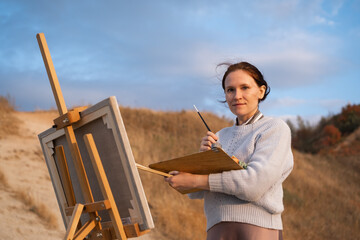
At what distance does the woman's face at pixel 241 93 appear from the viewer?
2699mm

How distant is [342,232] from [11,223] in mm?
7423

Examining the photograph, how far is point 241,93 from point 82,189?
1.28 m

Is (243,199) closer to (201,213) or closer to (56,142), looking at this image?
(56,142)

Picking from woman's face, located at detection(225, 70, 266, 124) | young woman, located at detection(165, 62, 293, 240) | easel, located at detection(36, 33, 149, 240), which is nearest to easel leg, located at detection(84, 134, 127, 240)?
easel, located at detection(36, 33, 149, 240)

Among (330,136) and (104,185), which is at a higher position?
(104,185)

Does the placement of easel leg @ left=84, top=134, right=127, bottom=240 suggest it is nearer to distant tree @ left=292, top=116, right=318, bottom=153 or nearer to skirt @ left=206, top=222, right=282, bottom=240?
skirt @ left=206, top=222, right=282, bottom=240

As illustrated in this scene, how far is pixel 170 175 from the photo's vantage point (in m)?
2.60

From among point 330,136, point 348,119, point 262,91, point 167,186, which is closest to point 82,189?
point 262,91

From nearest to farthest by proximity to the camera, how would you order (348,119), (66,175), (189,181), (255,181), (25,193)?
(255,181) → (189,181) → (66,175) → (25,193) → (348,119)

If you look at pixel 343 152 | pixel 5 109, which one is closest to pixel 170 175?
pixel 5 109

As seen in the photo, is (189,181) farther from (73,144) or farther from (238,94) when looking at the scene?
(73,144)

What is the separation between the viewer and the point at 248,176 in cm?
241

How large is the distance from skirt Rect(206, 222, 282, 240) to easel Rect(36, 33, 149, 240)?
455 millimetres

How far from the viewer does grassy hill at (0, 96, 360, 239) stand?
782 cm
